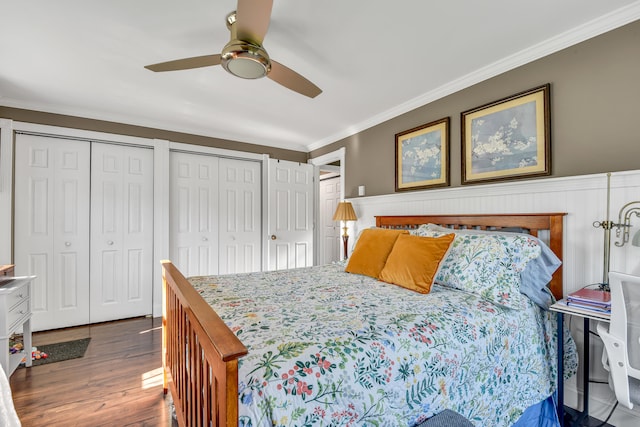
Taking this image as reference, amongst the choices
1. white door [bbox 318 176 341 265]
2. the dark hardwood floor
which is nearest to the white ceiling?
the dark hardwood floor

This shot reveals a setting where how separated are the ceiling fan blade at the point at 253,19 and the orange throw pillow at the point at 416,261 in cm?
157

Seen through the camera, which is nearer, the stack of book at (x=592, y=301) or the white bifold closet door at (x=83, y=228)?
the stack of book at (x=592, y=301)

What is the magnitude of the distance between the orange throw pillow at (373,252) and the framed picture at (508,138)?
872mm

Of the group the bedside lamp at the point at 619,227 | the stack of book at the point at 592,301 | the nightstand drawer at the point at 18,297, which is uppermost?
the bedside lamp at the point at 619,227

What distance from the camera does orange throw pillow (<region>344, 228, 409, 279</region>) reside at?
85.5 inches

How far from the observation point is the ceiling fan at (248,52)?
139cm

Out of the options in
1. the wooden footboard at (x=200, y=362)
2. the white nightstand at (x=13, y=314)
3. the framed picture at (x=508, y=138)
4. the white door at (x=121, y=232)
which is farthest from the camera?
the white door at (x=121, y=232)

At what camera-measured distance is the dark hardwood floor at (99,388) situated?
1.74m

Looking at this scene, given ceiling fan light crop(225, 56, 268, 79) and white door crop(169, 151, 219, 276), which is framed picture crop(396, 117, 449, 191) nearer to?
ceiling fan light crop(225, 56, 268, 79)

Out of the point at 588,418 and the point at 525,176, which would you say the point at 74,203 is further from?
the point at 588,418

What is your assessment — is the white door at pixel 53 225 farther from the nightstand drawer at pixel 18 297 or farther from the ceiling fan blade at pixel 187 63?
the ceiling fan blade at pixel 187 63

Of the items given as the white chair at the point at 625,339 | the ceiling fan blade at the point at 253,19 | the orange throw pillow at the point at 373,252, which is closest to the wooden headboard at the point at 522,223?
the orange throw pillow at the point at 373,252

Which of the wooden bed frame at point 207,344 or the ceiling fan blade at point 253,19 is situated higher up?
the ceiling fan blade at point 253,19

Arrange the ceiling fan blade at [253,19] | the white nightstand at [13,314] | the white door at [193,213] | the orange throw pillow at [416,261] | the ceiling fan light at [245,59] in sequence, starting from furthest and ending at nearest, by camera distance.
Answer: the white door at [193,213]
the white nightstand at [13,314]
the orange throw pillow at [416,261]
the ceiling fan light at [245,59]
the ceiling fan blade at [253,19]
